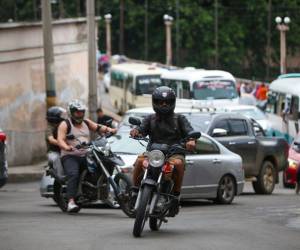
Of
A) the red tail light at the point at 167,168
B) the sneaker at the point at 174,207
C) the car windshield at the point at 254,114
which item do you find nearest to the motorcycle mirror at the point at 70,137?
the sneaker at the point at 174,207

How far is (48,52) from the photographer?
29859mm

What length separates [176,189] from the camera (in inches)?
533

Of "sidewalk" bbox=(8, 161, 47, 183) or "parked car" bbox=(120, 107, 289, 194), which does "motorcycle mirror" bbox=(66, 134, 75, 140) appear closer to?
"parked car" bbox=(120, 107, 289, 194)

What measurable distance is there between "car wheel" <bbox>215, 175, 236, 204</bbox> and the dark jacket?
21.1ft

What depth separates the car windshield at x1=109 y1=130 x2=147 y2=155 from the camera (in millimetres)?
19297

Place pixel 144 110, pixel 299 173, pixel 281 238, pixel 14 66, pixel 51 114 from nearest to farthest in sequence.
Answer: pixel 281 238 < pixel 51 114 < pixel 299 173 < pixel 144 110 < pixel 14 66

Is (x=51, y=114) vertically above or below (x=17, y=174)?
above

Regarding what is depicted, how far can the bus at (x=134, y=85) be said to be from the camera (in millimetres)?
54466

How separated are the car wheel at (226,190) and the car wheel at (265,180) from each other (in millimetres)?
4279

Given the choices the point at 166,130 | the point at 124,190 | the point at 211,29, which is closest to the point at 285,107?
the point at 124,190

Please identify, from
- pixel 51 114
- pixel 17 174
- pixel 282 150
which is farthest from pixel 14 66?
pixel 51 114

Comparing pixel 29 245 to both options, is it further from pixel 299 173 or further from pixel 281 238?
pixel 299 173

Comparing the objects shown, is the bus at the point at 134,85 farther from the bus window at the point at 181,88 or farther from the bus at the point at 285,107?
the bus at the point at 285,107

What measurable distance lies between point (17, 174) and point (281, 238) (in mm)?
15688
